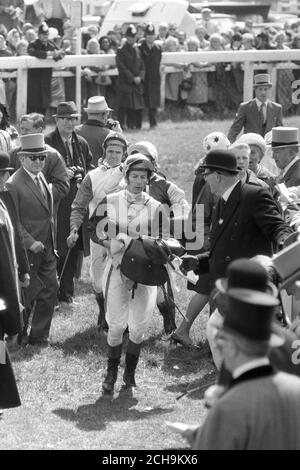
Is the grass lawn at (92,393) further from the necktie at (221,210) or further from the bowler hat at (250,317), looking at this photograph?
the bowler hat at (250,317)

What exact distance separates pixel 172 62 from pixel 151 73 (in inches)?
19.7

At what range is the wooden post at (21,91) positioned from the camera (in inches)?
742

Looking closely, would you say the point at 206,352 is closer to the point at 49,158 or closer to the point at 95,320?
the point at 95,320

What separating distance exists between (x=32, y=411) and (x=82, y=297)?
11.6 feet

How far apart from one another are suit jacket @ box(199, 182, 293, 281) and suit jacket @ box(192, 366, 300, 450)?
11.6 ft

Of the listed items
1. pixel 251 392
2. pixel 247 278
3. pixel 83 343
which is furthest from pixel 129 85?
pixel 251 392

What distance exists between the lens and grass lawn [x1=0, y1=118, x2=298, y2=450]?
8023mm

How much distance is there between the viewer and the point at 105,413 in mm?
8633

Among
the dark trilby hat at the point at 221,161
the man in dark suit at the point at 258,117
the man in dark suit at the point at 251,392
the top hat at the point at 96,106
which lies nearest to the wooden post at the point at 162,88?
the man in dark suit at the point at 258,117

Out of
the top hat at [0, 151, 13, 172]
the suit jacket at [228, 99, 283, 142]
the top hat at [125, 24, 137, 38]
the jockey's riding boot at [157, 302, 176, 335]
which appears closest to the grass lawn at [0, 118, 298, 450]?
the jockey's riding boot at [157, 302, 176, 335]

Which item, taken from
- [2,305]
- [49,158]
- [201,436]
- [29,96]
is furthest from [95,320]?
[29,96]

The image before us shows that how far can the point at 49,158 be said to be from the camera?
1118 centimetres

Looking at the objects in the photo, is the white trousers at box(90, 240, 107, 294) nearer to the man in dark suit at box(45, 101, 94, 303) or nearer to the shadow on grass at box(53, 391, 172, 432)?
the man in dark suit at box(45, 101, 94, 303)

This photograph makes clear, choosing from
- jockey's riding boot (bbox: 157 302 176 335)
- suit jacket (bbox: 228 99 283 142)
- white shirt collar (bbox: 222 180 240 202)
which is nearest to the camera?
white shirt collar (bbox: 222 180 240 202)
